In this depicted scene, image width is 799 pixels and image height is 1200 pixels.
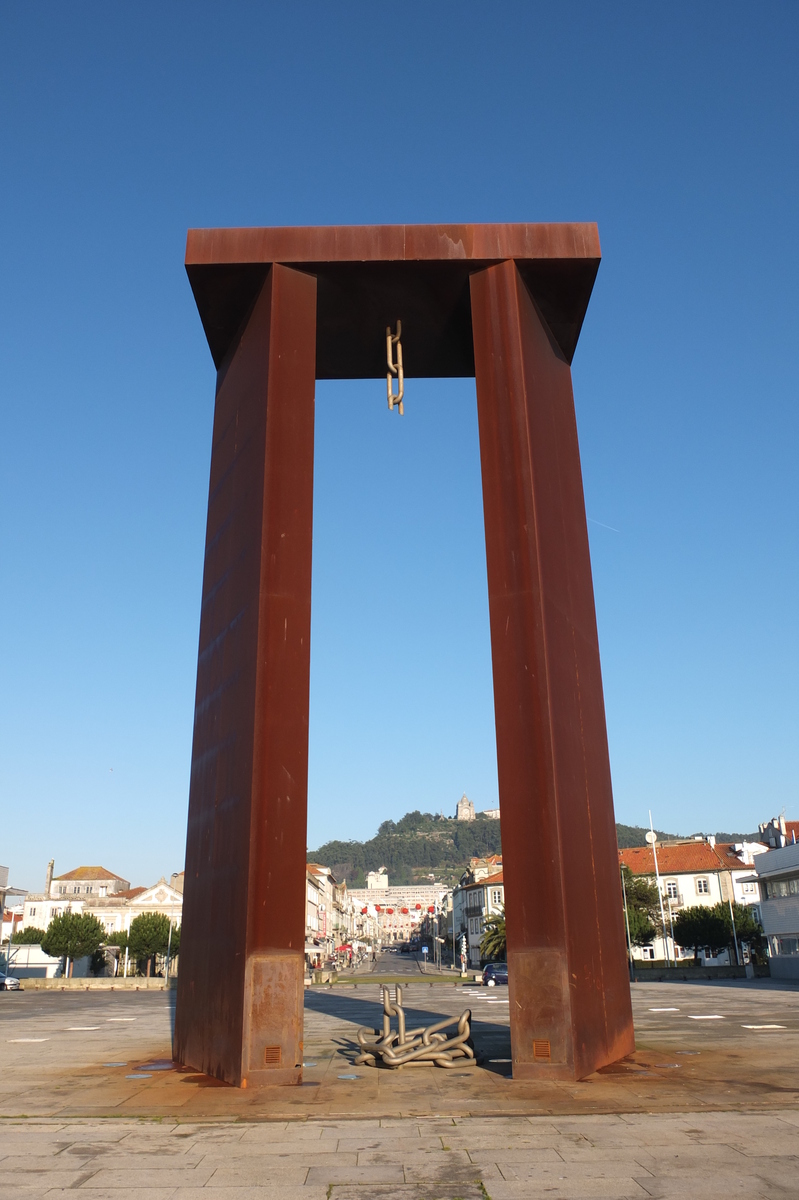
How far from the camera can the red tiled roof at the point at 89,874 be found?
11144cm

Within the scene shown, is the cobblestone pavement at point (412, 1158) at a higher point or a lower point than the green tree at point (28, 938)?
lower

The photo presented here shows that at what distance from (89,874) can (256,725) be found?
111 m

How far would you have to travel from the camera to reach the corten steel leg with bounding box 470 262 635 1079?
11484mm

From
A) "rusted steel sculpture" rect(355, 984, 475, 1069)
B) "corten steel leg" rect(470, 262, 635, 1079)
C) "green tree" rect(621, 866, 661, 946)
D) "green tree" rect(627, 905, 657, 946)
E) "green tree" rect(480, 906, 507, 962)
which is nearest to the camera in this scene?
"corten steel leg" rect(470, 262, 635, 1079)

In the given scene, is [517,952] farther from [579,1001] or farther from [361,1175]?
[361,1175]

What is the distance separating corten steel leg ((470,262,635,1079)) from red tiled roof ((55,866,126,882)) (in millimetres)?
109055

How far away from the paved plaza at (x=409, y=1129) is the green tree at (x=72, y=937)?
5834 centimetres

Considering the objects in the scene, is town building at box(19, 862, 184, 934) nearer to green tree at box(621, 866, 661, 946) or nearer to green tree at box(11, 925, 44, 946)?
green tree at box(11, 925, 44, 946)

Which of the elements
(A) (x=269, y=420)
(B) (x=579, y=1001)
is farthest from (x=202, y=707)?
(B) (x=579, y=1001)

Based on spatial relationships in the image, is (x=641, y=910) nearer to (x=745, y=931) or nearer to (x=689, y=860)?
(x=745, y=931)

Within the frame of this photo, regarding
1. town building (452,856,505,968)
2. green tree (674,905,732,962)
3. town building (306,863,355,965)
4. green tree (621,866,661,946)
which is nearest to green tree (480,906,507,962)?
green tree (621,866,661,946)

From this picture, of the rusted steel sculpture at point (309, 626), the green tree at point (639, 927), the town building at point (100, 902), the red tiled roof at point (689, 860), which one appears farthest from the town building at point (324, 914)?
the rusted steel sculpture at point (309, 626)

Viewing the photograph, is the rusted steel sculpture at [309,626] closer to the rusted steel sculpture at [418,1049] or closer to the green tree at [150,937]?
the rusted steel sculpture at [418,1049]

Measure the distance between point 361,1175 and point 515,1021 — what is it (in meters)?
5.15
